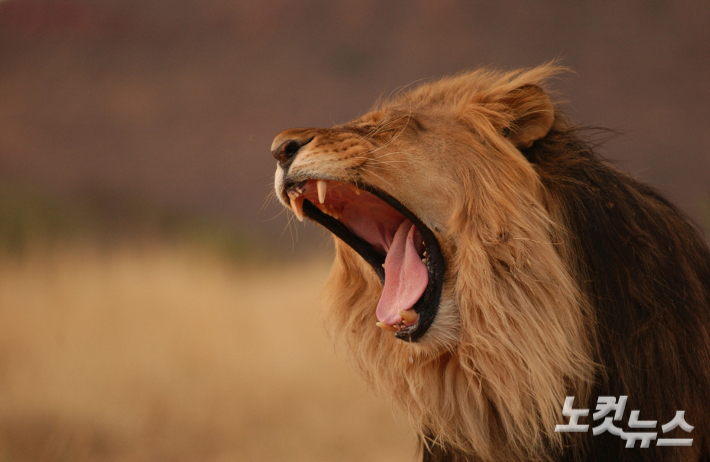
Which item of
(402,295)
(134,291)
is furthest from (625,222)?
(134,291)

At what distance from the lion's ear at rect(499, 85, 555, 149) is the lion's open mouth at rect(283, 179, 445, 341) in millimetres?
402

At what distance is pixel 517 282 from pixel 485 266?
0.10 m

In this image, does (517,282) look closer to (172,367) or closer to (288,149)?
(288,149)

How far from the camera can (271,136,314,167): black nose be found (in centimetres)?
171

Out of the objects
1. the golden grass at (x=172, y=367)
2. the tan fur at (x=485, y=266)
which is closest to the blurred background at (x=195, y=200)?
the golden grass at (x=172, y=367)

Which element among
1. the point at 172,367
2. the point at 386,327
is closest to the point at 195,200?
the point at 172,367

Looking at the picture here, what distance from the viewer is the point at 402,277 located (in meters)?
1.85

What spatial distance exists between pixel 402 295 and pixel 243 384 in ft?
7.33

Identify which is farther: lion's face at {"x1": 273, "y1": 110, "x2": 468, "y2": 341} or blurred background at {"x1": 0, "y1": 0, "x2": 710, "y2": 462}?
blurred background at {"x1": 0, "y1": 0, "x2": 710, "y2": 462}

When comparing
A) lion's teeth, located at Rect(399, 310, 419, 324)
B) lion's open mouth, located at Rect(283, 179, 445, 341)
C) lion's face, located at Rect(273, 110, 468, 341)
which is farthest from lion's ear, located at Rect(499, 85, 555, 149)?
lion's teeth, located at Rect(399, 310, 419, 324)

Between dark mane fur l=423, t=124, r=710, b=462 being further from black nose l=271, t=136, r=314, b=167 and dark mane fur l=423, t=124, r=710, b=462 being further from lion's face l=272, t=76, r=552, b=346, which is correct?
black nose l=271, t=136, r=314, b=167

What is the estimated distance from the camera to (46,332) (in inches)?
153

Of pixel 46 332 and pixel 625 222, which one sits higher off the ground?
pixel 625 222

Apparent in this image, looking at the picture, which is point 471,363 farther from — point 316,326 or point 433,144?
point 316,326
